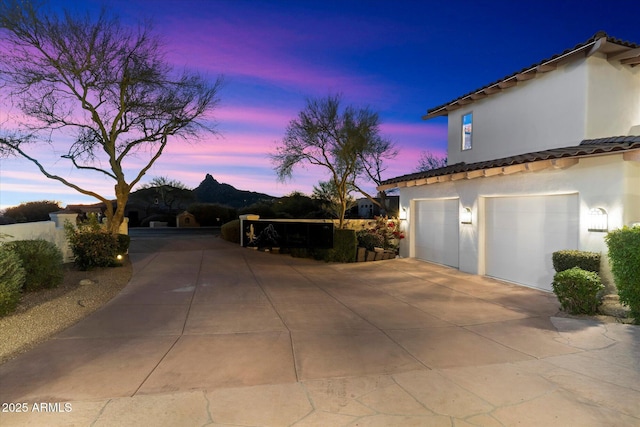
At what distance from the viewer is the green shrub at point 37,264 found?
26.5ft

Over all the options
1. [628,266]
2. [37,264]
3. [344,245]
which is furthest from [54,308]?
[628,266]

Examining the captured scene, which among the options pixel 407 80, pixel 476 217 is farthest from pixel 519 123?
pixel 407 80


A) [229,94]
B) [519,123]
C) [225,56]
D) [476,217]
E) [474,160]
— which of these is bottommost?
[476,217]

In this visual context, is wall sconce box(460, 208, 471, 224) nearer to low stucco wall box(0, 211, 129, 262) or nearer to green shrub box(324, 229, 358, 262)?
green shrub box(324, 229, 358, 262)

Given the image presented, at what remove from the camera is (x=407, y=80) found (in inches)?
741

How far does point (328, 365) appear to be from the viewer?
15.2 feet

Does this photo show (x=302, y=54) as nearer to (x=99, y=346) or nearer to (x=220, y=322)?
(x=220, y=322)

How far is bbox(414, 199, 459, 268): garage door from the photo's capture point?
12.8 m

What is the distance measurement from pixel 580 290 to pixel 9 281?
990 cm

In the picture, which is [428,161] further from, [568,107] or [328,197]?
[568,107]

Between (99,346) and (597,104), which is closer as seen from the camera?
(99,346)

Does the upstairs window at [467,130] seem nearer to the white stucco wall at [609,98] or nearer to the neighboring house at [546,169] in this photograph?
the neighboring house at [546,169]

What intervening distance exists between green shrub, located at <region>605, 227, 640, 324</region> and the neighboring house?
4.27ft

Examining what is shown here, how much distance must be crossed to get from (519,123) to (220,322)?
10020mm
